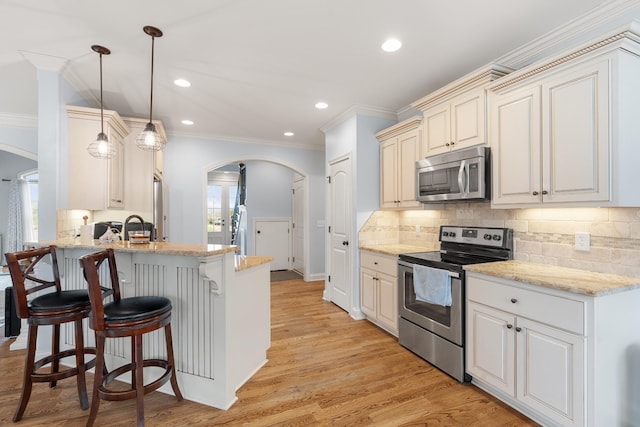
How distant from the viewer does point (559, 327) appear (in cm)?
169

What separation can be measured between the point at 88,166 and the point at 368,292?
3.29 metres

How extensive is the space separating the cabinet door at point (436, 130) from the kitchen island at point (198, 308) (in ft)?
6.76

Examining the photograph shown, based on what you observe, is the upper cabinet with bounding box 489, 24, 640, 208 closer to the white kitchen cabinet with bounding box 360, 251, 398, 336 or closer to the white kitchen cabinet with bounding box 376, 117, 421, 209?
the white kitchen cabinet with bounding box 376, 117, 421, 209

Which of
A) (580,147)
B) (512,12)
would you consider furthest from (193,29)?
(580,147)

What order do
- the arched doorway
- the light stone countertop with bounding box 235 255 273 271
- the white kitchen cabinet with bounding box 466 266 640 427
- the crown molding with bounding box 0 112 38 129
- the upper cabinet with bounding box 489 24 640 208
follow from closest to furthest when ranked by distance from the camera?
the white kitchen cabinet with bounding box 466 266 640 427 → the upper cabinet with bounding box 489 24 640 208 → the light stone countertop with bounding box 235 255 273 271 → the crown molding with bounding box 0 112 38 129 → the arched doorway

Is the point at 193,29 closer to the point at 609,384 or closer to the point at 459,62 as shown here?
the point at 459,62

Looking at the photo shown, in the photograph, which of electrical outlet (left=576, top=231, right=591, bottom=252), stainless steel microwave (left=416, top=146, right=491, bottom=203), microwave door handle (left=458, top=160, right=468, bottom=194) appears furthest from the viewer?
microwave door handle (left=458, top=160, right=468, bottom=194)

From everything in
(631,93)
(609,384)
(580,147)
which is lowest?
(609,384)

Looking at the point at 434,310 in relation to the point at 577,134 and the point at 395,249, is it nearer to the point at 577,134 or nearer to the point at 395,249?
the point at 395,249

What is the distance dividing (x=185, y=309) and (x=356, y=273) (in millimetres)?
2180

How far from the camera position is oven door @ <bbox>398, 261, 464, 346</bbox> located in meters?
2.30

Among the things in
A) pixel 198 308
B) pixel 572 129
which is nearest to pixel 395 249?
pixel 572 129

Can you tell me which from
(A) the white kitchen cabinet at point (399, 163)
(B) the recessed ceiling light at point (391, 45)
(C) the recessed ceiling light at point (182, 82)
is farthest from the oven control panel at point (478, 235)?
(C) the recessed ceiling light at point (182, 82)

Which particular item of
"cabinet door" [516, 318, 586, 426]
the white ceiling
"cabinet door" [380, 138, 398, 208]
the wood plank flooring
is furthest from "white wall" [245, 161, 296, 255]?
"cabinet door" [516, 318, 586, 426]
